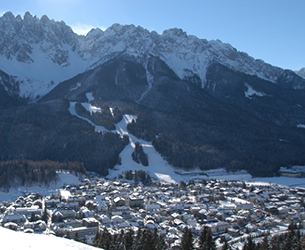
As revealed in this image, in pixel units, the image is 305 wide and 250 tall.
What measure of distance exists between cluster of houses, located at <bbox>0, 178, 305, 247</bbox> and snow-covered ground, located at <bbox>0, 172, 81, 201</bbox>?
110 inches

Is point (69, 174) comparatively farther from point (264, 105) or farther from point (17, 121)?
point (264, 105)

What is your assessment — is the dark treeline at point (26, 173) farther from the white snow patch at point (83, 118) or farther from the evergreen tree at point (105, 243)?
the evergreen tree at point (105, 243)

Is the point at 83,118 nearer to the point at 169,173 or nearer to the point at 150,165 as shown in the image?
the point at 150,165

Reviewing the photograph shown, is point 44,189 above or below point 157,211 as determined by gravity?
above

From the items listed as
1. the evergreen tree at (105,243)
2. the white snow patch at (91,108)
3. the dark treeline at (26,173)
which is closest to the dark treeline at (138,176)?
the dark treeline at (26,173)

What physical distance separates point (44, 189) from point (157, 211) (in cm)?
2708

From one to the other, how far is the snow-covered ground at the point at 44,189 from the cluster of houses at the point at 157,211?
110 inches

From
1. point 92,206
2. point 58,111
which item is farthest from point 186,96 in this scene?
point 92,206

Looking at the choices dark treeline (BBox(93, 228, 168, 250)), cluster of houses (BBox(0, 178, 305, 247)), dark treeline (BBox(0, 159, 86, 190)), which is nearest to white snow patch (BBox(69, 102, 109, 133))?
dark treeline (BBox(0, 159, 86, 190))

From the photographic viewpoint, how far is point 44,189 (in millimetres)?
65688

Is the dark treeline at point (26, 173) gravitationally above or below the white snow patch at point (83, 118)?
below

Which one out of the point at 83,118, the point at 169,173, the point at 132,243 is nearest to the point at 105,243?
the point at 132,243

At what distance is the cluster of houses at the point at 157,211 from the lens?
40.5 m

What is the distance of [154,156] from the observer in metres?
97.2
